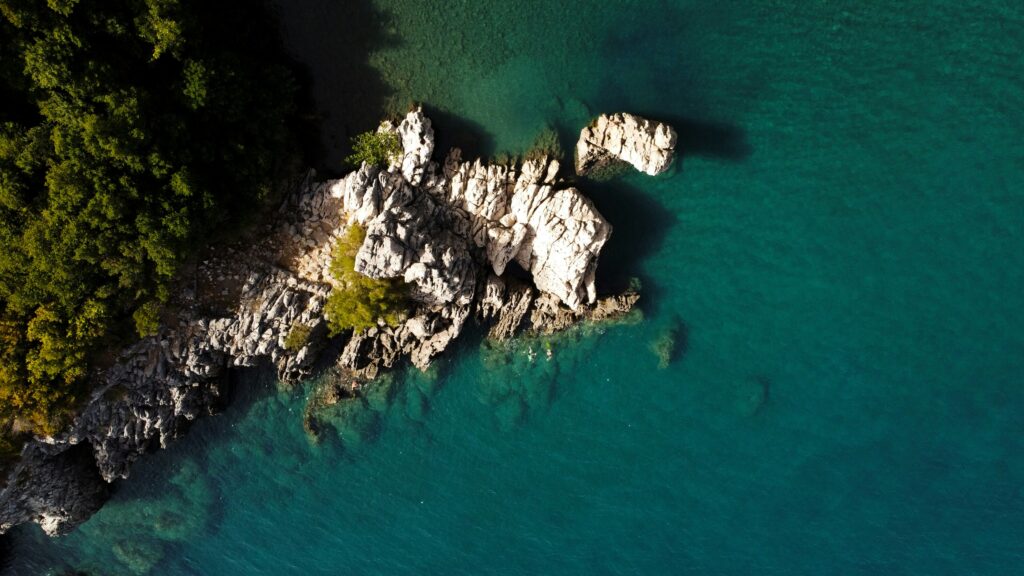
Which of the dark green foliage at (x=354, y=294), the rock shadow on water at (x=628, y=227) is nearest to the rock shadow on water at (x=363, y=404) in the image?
the dark green foliage at (x=354, y=294)

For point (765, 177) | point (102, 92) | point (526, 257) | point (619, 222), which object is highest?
point (765, 177)

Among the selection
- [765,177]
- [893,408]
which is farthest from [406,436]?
[893,408]

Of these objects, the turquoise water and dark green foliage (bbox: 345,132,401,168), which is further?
dark green foliage (bbox: 345,132,401,168)

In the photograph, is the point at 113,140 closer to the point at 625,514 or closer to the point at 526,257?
the point at 526,257

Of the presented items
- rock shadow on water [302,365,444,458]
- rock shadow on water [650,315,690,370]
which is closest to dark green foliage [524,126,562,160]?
rock shadow on water [650,315,690,370]

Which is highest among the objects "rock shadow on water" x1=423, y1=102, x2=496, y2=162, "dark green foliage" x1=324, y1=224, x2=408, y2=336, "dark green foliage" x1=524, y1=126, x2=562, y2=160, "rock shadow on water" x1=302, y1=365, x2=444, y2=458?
"dark green foliage" x1=524, y1=126, x2=562, y2=160

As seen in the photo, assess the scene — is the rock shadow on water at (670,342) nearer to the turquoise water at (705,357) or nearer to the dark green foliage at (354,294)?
the turquoise water at (705,357)

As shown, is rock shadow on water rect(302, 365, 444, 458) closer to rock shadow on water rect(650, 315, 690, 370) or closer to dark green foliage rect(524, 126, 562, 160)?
rock shadow on water rect(650, 315, 690, 370)
